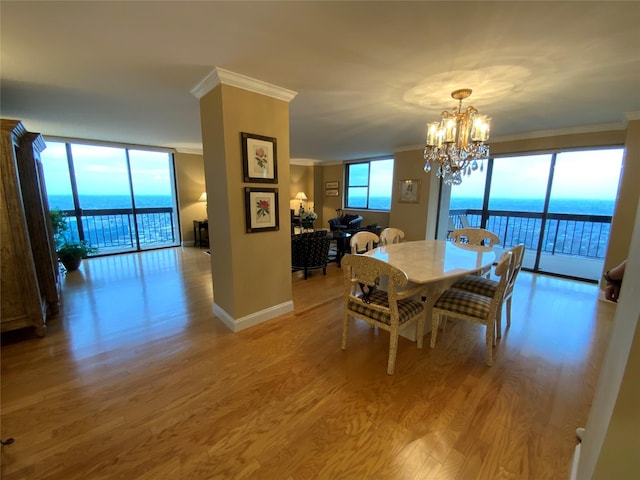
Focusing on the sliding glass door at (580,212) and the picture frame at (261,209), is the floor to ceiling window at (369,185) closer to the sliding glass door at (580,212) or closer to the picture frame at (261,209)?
the sliding glass door at (580,212)

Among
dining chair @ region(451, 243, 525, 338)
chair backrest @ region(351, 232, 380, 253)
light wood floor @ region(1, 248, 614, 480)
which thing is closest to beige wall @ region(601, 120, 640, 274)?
light wood floor @ region(1, 248, 614, 480)

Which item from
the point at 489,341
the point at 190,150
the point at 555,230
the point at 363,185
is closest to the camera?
the point at 489,341

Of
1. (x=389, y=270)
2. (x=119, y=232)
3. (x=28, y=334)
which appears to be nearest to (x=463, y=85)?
(x=389, y=270)

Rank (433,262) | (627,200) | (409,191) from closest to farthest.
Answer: (433,262) → (627,200) → (409,191)

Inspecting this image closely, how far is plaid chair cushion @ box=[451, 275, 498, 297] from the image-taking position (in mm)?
2469

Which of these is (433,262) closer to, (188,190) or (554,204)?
(554,204)

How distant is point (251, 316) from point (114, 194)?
17.4 ft

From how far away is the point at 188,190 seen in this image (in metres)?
6.62

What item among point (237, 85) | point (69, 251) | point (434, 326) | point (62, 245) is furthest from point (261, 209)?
point (62, 245)

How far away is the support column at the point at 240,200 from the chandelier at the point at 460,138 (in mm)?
1533

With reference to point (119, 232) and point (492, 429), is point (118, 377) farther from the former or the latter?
point (119, 232)

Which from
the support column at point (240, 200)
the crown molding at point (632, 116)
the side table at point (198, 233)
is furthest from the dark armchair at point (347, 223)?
the crown molding at point (632, 116)

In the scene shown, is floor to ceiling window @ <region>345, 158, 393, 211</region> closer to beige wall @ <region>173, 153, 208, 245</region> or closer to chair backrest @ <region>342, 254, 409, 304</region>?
beige wall @ <region>173, 153, 208, 245</region>

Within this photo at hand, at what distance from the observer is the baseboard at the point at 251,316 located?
104 inches
